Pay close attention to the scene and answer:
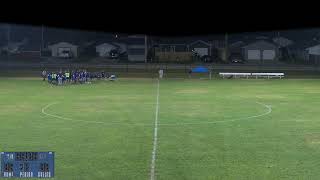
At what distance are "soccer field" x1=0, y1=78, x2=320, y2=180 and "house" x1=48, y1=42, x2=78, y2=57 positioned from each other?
41613mm

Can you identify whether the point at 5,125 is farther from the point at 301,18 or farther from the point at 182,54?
the point at 182,54

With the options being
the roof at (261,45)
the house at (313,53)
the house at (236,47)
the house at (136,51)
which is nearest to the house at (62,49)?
the house at (136,51)

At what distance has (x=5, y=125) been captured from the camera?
16625 mm

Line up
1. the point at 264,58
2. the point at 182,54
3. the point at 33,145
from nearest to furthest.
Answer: the point at 33,145 < the point at 182,54 < the point at 264,58

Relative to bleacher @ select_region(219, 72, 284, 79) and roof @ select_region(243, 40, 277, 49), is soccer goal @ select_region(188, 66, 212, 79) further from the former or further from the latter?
roof @ select_region(243, 40, 277, 49)

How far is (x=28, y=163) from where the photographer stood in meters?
7.07

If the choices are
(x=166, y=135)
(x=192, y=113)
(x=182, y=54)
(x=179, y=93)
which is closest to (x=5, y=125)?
(x=166, y=135)

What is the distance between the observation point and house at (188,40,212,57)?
7144 centimetres

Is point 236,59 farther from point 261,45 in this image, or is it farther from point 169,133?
point 169,133

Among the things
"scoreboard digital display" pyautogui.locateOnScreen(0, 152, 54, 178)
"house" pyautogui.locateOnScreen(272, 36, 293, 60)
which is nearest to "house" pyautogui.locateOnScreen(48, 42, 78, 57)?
"house" pyautogui.locateOnScreen(272, 36, 293, 60)

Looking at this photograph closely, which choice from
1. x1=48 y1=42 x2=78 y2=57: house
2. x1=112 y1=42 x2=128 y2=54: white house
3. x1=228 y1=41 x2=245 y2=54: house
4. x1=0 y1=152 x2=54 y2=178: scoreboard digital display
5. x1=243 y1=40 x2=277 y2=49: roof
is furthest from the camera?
x1=228 y1=41 x2=245 y2=54: house

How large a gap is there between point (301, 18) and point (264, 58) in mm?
58051

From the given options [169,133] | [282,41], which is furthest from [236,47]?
[169,133]

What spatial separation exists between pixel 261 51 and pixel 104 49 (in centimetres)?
2053
